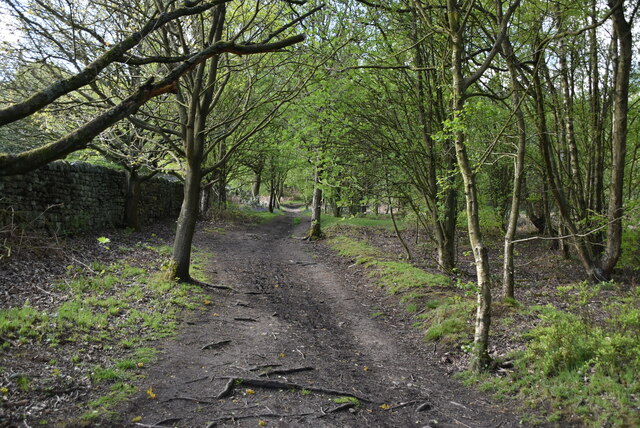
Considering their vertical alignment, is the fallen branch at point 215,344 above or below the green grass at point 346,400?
above

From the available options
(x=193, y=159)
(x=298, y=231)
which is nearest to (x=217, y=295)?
(x=193, y=159)

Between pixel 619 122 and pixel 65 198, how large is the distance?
48.7 feet

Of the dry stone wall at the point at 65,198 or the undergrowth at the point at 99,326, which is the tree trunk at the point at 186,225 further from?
Result: the dry stone wall at the point at 65,198

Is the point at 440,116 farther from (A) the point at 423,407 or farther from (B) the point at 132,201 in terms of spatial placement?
(B) the point at 132,201

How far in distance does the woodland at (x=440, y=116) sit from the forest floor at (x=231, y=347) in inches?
11.7

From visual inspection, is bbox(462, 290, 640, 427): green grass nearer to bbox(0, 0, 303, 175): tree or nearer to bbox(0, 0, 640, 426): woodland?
bbox(0, 0, 640, 426): woodland

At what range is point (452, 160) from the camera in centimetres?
1195

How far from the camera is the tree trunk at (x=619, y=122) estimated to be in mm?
9234

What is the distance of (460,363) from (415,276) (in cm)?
445

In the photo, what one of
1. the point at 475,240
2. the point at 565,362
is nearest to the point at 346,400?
the point at 565,362

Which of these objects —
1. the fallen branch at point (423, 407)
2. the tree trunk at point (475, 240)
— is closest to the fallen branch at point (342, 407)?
the fallen branch at point (423, 407)

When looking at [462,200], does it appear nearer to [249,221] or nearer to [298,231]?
[298,231]

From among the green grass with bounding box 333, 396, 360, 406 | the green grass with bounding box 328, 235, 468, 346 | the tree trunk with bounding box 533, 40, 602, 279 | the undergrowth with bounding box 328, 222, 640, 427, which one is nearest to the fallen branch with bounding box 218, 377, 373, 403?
the green grass with bounding box 333, 396, 360, 406

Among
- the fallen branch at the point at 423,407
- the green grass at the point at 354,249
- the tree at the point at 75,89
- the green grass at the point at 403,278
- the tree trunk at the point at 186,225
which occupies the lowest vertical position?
the fallen branch at the point at 423,407
